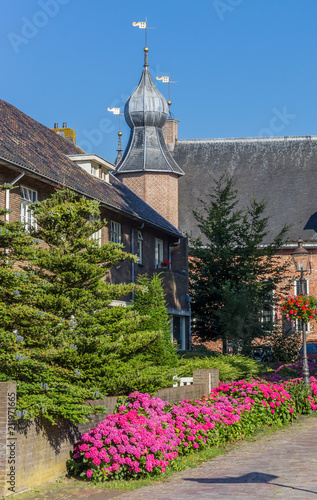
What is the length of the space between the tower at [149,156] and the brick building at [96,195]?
4.85 m

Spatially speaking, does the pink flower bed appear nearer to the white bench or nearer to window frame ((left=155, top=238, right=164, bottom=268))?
the white bench

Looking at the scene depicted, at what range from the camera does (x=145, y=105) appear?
35.2 m

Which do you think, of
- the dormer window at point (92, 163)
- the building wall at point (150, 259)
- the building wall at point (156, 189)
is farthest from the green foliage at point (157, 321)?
the building wall at point (156, 189)

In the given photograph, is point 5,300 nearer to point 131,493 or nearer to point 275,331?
point 131,493

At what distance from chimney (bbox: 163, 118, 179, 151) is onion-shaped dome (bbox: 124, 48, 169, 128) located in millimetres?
8815

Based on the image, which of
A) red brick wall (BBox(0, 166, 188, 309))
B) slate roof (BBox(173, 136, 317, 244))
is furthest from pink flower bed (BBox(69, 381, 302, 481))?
slate roof (BBox(173, 136, 317, 244))

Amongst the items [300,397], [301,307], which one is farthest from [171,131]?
[300,397]

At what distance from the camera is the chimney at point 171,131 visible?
44594mm

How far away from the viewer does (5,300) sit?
10.2 meters

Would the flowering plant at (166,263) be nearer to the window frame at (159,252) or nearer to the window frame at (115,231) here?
the window frame at (159,252)

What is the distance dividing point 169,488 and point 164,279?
17476 millimetres

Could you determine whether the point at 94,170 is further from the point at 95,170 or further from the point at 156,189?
the point at 156,189

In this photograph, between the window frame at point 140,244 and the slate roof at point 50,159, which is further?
the window frame at point 140,244

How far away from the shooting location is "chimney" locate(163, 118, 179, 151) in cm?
4459
